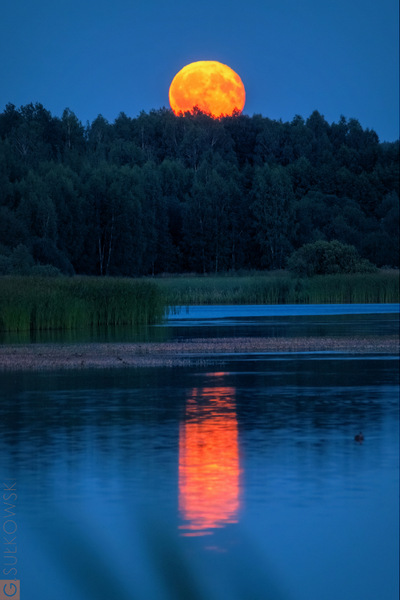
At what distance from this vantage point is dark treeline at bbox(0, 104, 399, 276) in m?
69.1

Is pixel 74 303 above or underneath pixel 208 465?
above

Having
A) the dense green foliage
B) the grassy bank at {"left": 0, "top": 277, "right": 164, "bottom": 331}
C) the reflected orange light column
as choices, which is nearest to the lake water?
the reflected orange light column

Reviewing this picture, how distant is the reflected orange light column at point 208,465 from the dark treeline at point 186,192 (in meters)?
45.1

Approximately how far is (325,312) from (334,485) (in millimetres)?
35317

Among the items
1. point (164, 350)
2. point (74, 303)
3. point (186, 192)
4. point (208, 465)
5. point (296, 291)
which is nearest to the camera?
point (208, 465)

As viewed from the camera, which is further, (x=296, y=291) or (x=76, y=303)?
(x=296, y=291)

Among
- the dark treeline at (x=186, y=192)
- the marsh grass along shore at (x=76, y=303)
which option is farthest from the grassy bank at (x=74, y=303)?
the dark treeline at (x=186, y=192)

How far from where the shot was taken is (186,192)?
282ft

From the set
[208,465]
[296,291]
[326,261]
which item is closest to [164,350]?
[208,465]

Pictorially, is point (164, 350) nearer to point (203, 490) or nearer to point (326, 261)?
point (203, 490)

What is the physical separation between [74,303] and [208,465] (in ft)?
77.9

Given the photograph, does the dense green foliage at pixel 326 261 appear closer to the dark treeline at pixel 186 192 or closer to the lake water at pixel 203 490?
the dark treeline at pixel 186 192

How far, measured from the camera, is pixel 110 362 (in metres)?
21.0

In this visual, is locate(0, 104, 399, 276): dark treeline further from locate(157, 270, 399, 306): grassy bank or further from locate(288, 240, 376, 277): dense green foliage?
locate(288, 240, 376, 277): dense green foliage
